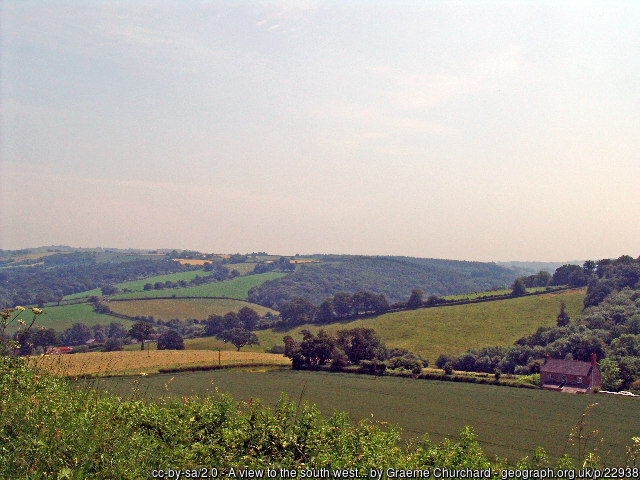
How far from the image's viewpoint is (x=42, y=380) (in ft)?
35.0

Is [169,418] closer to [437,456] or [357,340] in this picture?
[437,456]

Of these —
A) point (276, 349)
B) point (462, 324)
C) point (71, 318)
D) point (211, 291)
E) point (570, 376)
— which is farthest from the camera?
point (211, 291)

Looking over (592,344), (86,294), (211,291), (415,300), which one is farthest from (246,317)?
(86,294)

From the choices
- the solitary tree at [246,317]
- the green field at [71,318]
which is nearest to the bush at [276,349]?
the solitary tree at [246,317]

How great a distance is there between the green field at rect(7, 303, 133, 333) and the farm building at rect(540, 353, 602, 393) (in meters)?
104

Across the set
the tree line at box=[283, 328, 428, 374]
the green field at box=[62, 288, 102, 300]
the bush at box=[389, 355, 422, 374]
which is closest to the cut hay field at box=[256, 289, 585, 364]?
the tree line at box=[283, 328, 428, 374]

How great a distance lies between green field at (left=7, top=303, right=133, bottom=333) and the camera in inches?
4538

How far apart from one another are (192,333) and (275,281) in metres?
72.8

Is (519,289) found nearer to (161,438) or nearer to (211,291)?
(211,291)

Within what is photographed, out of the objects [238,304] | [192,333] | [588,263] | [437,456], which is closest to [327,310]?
[192,333]

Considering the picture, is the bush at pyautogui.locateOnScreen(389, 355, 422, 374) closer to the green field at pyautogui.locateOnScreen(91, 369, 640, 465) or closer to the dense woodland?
the green field at pyautogui.locateOnScreen(91, 369, 640, 465)

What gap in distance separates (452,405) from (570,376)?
20205mm

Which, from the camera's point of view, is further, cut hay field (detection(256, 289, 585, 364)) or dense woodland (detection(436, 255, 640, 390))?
cut hay field (detection(256, 289, 585, 364))

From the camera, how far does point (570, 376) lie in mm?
56219
